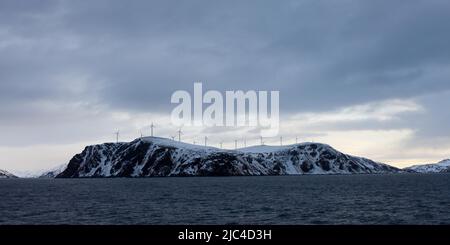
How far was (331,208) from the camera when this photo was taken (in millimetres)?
95062

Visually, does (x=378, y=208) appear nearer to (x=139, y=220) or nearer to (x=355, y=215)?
(x=355, y=215)

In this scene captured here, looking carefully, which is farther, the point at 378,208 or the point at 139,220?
the point at 378,208
